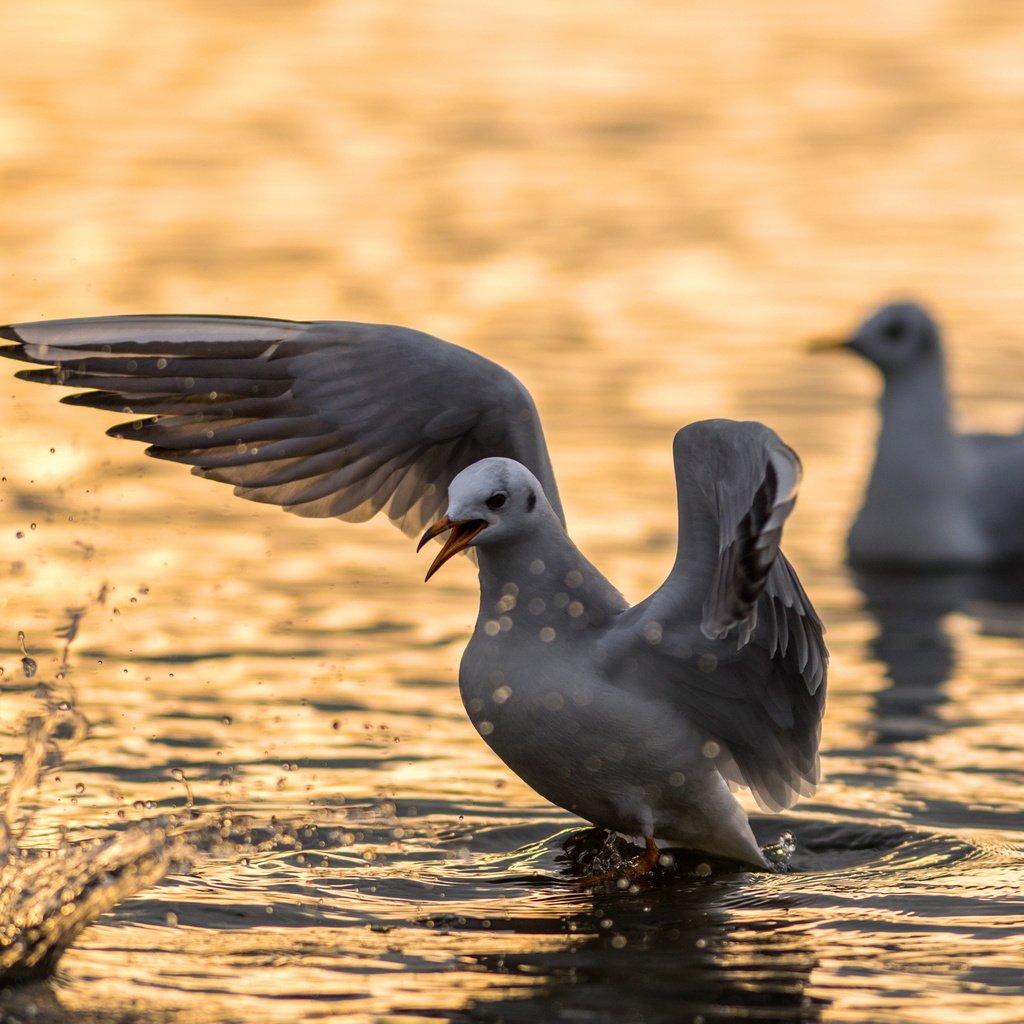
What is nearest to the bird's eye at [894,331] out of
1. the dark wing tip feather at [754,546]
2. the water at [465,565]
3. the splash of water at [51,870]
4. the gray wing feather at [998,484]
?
the gray wing feather at [998,484]

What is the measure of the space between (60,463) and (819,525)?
3.93 meters

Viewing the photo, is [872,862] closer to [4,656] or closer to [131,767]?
[131,767]

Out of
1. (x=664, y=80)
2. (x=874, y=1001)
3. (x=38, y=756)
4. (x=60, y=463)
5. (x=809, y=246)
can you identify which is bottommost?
(x=874, y=1001)

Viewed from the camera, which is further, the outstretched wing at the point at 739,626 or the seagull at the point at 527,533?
the seagull at the point at 527,533

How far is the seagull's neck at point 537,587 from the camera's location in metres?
7.02

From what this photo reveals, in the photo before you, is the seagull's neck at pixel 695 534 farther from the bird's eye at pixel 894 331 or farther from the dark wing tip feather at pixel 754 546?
the bird's eye at pixel 894 331

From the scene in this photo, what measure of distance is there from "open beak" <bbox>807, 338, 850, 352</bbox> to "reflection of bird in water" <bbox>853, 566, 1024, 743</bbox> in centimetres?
157

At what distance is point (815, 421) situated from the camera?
46.3 ft

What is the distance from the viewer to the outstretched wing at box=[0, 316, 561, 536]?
742 cm

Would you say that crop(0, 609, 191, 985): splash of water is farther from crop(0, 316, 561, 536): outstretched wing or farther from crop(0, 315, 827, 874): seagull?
crop(0, 315, 827, 874): seagull

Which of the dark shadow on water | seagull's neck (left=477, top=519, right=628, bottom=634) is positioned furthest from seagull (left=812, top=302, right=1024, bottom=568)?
seagull's neck (left=477, top=519, right=628, bottom=634)

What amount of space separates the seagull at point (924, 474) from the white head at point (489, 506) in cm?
560

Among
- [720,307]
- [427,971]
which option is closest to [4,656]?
[427,971]

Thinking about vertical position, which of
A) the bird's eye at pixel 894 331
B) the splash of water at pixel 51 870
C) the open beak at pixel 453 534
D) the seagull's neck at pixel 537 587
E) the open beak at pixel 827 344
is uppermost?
the bird's eye at pixel 894 331
